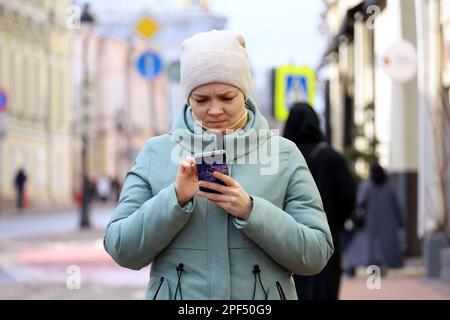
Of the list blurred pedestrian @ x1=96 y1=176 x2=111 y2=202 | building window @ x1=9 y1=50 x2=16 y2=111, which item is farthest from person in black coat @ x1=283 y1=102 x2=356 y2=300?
blurred pedestrian @ x1=96 y1=176 x2=111 y2=202

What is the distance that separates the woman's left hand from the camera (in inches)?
125

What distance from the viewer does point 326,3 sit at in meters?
35.2

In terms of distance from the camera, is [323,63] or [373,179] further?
[323,63]

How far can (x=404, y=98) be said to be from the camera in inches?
738

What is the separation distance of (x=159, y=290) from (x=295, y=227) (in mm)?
419

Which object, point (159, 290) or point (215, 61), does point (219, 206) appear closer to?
point (159, 290)

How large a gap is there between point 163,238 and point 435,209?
40.4 ft

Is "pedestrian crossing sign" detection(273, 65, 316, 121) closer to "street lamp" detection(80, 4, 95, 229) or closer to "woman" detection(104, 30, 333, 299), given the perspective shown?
"street lamp" detection(80, 4, 95, 229)

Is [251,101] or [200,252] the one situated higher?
[251,101]

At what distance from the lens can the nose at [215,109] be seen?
3.33 metres

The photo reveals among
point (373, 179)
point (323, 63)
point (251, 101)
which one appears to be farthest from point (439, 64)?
point (323, 63)

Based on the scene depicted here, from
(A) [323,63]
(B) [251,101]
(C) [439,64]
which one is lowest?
(B) [251,101]

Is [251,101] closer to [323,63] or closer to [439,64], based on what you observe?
[439,64]
